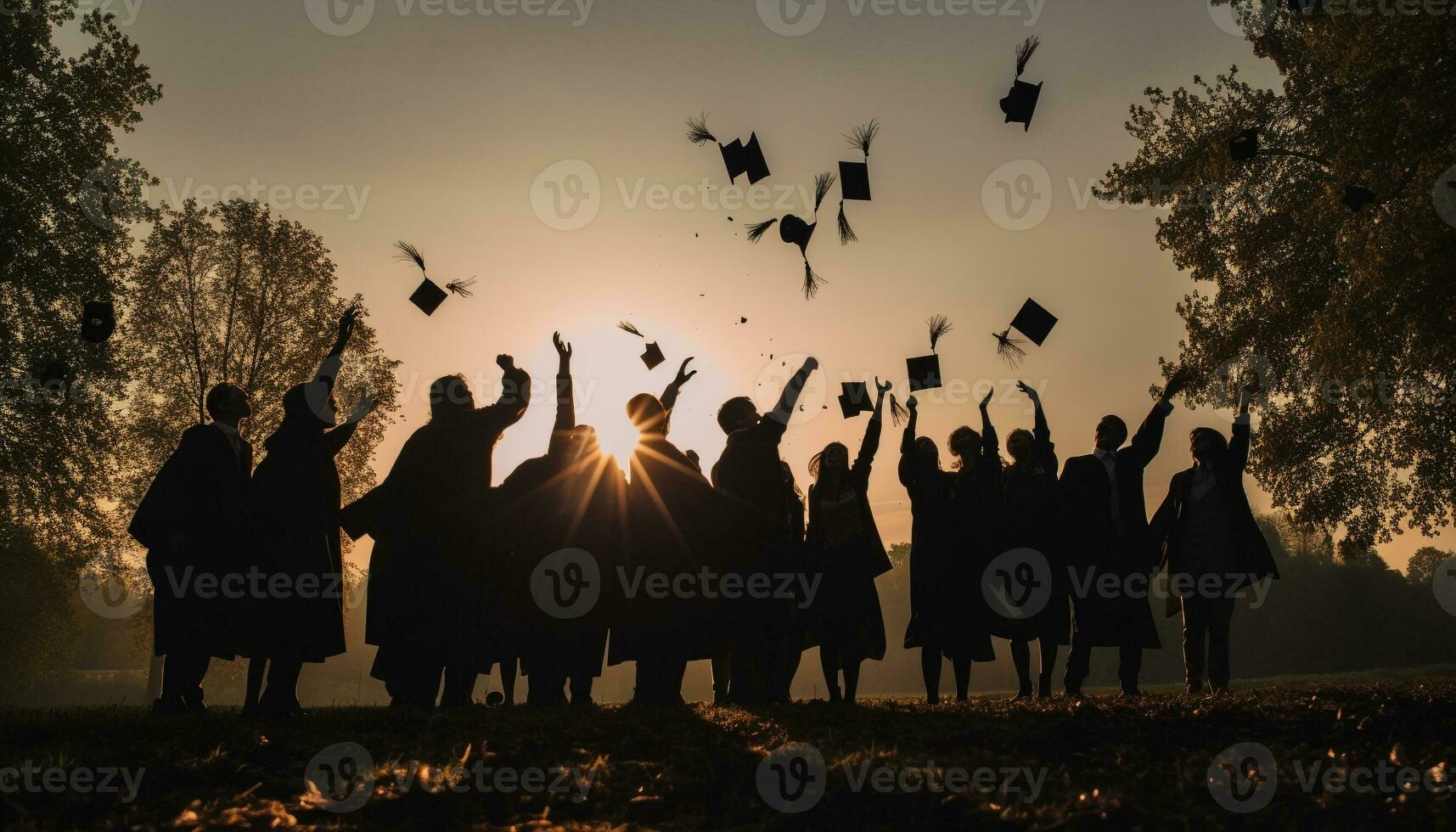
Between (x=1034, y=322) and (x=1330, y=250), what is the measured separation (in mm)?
10818

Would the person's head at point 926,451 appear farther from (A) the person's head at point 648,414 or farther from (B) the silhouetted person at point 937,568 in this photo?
(A) the person's head at point 648,414

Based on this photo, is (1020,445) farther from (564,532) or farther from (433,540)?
(433,540)

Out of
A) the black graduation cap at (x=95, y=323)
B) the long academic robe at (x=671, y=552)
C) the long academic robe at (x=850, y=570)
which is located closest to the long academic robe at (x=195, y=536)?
the long academic robe at (x=671, y=552)

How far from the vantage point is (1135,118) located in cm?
2036

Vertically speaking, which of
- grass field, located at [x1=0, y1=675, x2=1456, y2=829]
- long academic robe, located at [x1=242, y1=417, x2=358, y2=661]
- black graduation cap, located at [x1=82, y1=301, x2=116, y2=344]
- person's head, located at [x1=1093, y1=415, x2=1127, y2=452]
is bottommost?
grass field, located at [x1=0, y1=675, x2=1456, y2=829]

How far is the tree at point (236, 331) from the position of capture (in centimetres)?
2298

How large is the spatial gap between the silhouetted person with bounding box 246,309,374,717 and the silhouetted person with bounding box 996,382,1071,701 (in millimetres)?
5780

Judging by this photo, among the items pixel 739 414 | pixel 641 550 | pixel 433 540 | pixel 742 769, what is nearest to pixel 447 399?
pixel 433 540

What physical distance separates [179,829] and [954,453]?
7542 mm

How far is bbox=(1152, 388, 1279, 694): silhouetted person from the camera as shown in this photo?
8.84 meters

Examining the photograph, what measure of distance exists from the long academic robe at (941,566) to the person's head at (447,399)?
13.3 feet

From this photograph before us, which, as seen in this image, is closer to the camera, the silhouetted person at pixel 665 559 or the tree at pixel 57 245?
the silhouetted person at pixel 665 559

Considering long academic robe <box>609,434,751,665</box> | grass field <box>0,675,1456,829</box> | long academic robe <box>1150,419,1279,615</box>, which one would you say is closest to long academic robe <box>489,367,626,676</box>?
long academic robe <box>609,434,751,665</box>

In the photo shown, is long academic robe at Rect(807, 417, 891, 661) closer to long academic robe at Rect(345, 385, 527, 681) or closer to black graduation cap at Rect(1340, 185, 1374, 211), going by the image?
long academic robe at Rect(345, 385, 527, 681)
